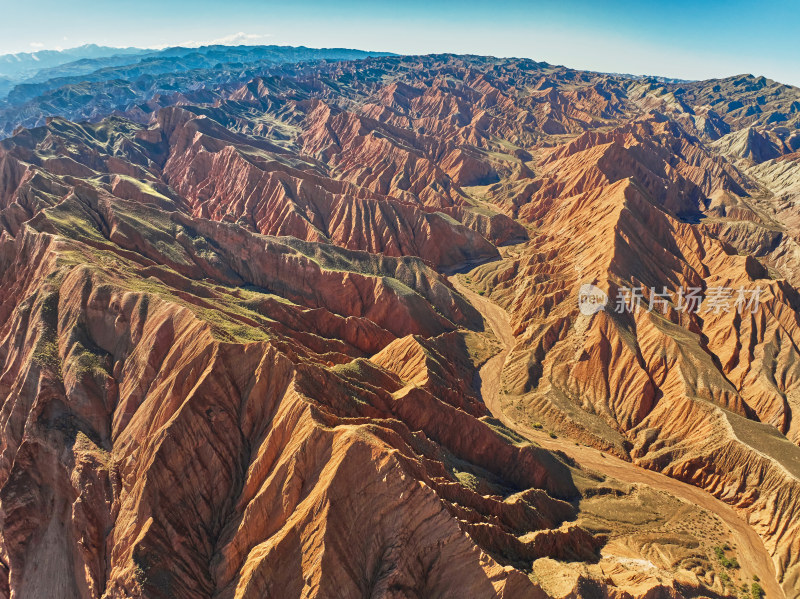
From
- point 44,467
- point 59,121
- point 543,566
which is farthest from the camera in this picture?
point 59,121

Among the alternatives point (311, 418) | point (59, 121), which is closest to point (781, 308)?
point (311, 418)

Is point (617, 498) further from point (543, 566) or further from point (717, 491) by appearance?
point (543, 566)

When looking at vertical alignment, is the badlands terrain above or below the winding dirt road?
above

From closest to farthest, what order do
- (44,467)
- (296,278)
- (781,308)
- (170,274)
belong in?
(44,467)
(170,274)
(781,308)
(296,278)

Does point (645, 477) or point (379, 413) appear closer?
point (379, 413)

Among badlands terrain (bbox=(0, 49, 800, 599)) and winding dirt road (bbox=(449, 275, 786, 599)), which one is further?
winding dirt road (bbox=(449, 275, 786, 599))

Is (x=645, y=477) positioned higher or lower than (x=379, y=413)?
lower
